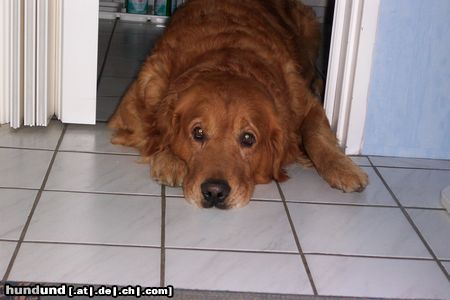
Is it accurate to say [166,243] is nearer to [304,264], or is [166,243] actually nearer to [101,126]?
[304,264]

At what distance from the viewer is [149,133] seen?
3402 millimetres

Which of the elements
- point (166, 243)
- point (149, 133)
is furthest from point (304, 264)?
point (149, 133)

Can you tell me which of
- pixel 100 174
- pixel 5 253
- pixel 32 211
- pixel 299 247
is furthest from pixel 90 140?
pixel 299 247

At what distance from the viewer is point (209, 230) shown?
2.81 meters

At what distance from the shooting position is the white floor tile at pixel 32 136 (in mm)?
3441

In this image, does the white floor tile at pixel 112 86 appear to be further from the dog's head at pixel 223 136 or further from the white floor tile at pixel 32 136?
the dog's head at pixel 223 136

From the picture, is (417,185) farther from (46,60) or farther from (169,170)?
(46,60)

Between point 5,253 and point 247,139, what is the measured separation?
40.8 inches

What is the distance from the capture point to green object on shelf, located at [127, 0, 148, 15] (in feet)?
19.6

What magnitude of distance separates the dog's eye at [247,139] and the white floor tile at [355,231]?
287 millimetres

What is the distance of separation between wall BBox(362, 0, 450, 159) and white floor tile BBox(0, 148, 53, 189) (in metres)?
1.47

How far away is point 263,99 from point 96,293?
46.0 inches

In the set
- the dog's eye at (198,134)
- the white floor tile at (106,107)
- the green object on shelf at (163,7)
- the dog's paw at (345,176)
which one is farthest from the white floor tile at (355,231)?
the green object on shelf at (163,7)

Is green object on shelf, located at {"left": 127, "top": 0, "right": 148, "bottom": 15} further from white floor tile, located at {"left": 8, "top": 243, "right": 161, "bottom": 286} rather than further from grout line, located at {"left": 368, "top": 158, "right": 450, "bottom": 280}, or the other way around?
white floor tile, located at {"left": 8, "top": 243, "right": 161, "bottom": 286}
